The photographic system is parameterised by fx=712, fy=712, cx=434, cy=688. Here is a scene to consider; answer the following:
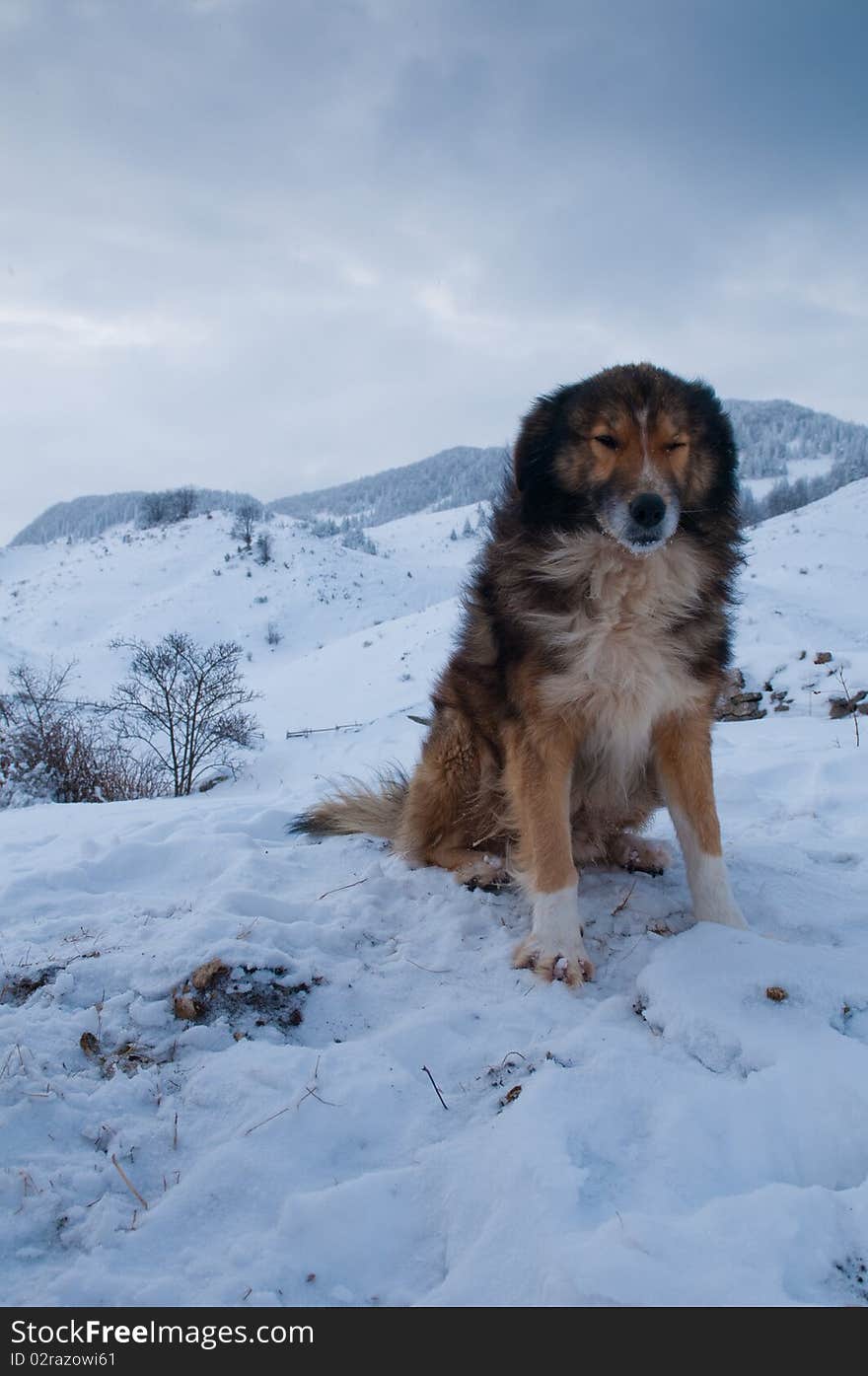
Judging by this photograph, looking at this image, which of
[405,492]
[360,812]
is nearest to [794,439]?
[405,492]

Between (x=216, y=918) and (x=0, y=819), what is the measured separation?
3.77 meters

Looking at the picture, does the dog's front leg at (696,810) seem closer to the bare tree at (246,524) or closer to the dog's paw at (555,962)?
A: the dog's paw at (555,962)

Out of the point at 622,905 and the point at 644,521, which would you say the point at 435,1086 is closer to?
the point at 622,905

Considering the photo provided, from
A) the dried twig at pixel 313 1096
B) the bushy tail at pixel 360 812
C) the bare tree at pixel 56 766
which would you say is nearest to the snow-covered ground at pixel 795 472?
the bare tree at pixel 56 766

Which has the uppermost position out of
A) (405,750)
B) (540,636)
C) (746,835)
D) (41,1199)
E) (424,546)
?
(424,546)

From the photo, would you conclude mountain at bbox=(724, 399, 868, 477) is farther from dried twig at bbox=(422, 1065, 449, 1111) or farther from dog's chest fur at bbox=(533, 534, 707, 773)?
dried twig at bbox=(422, 1065, 449, 1111)

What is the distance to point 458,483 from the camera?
96.4 metres

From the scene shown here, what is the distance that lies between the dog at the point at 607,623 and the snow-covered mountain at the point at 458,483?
53.2 meters

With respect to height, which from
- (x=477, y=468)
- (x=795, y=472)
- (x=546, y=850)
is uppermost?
(x=477, y=468)

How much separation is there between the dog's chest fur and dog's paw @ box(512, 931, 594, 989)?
87 centimetres

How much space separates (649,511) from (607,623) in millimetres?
456
